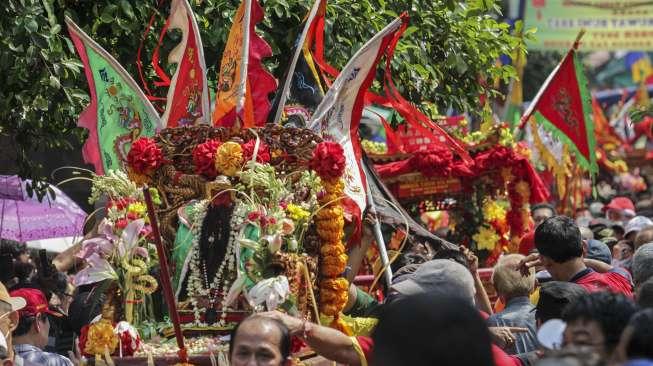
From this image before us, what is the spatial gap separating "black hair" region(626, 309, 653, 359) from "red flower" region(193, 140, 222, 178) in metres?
3.40

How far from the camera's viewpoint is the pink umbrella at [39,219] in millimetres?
11812

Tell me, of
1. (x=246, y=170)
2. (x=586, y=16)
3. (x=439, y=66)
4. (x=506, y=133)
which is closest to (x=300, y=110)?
(x=246, y=170)

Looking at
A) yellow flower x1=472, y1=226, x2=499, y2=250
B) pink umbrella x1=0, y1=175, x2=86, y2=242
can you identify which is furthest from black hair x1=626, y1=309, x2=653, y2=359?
yellow flower x1=472, y1=226, x2=499, y2=250

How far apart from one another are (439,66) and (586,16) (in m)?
22.5

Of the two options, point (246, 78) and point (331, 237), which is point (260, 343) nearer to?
point (331, 237)

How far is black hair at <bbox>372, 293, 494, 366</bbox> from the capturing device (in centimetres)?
330

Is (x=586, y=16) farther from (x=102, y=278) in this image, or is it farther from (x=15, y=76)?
A: (x=102, y=278)

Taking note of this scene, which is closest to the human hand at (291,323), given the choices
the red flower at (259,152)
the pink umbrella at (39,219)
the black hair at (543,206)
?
the red flower at (259,152)

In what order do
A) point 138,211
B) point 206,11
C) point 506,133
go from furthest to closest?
point 506,133, point 206,11, point 138,211

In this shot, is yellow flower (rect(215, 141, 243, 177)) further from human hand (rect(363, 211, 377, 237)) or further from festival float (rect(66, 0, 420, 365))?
human hand (rect(363, 211, 377, 237))

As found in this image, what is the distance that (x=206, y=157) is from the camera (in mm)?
6910

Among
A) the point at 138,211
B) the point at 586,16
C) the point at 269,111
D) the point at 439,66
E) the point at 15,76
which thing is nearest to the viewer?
the point at 138,211

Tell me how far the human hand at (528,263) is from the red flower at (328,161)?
116 cm

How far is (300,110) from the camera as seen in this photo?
26.6ft
